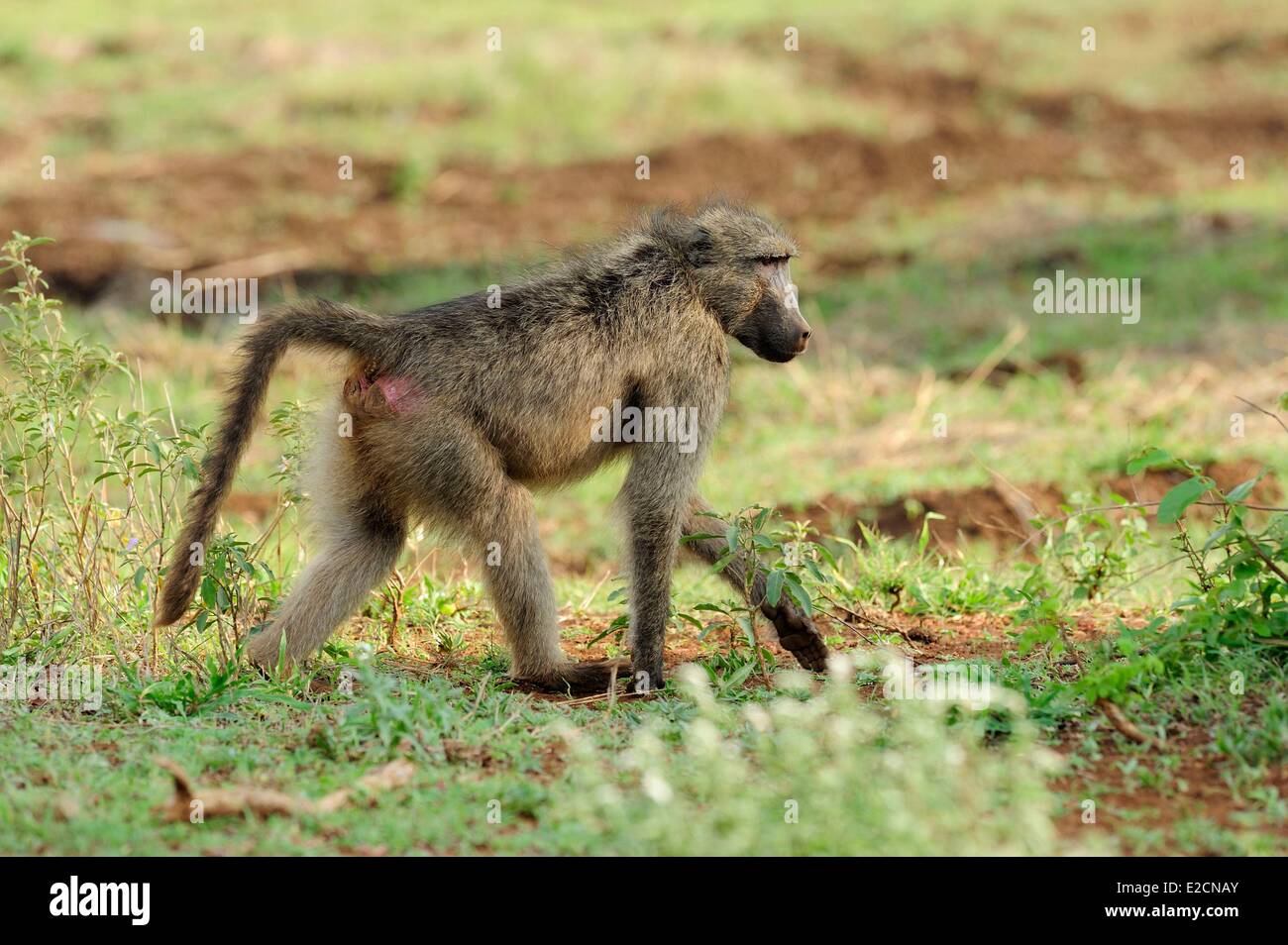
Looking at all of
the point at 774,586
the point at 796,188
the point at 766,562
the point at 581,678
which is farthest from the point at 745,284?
the point at 796,188

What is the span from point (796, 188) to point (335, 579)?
32.0 ft

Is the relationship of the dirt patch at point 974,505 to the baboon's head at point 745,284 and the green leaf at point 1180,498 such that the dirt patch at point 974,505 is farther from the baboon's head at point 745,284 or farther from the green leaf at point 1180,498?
the green leaf at point 1180,498

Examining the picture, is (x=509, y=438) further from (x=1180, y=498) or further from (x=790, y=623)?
(x=1180, y=498)

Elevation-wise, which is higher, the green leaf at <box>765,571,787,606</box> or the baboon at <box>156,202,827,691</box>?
the baboon at <box>156,202,827,691</box>

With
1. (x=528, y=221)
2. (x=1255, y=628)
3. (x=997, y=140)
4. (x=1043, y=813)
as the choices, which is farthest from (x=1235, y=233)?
(x=1043, y=813)

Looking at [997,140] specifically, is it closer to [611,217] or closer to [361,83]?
A: [611,217]

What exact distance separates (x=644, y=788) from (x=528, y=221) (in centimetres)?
967

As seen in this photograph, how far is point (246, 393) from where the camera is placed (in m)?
4.46

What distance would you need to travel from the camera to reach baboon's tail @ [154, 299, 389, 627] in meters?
4.36

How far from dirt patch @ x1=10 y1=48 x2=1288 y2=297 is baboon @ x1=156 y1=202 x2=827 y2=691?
21.2ft

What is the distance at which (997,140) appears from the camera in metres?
14.9

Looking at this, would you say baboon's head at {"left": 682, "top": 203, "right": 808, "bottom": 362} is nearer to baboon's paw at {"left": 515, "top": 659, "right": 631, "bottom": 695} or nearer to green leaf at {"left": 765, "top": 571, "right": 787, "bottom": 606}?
green leaf at {"left": 765, "top": 571, "right": 787, "bottom": 606}

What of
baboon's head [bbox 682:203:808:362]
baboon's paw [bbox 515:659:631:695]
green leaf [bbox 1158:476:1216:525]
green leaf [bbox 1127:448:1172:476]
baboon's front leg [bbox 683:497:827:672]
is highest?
baboon's head [bbox 682:203:808:362]

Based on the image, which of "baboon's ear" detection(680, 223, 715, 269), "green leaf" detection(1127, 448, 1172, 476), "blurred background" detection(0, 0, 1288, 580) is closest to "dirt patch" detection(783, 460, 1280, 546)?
"blurred background" detection(0, 0, 1288, 580)
